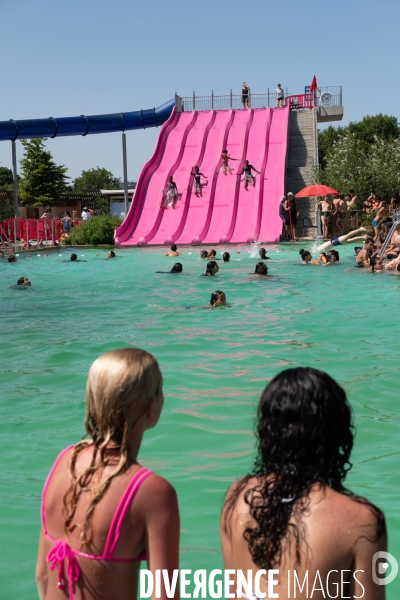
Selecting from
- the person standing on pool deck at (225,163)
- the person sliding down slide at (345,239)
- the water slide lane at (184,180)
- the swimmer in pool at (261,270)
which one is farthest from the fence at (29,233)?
the swimmer in pool at (261,270)

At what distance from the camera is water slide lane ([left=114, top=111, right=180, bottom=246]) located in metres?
24.6

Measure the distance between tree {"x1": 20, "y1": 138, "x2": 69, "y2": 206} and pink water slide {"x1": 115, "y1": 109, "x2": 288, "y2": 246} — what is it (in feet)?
65.8

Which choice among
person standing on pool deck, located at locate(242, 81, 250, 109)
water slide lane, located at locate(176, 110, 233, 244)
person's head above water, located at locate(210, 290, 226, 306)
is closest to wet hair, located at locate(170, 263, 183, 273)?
person's head above water, located at locate(210, 290, 226, 306)

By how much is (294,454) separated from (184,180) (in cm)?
2509

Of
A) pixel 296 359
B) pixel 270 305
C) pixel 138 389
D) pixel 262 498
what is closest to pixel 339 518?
pixel 262 498

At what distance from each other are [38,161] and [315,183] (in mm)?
26958

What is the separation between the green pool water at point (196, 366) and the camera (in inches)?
176

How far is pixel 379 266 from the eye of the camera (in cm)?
1544

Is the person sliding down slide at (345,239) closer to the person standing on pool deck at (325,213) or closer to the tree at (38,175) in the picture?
the person standing on pool deck at (325,213)

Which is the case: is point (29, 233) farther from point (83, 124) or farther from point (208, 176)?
point (83, 124)

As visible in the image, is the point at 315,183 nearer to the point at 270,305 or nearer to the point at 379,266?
the point at 379,266

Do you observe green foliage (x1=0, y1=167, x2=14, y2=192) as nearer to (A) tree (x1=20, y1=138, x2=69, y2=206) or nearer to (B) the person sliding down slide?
(A) tree (x1=20, y1=138, x2=69, y2=206)

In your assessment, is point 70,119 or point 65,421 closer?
point 65,421

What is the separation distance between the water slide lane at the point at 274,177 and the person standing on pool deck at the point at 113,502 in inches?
834
